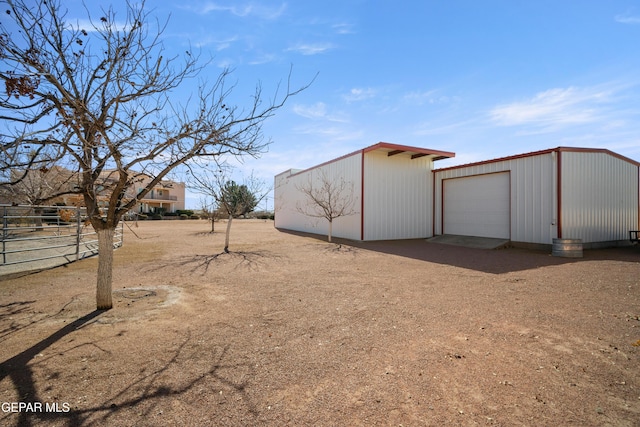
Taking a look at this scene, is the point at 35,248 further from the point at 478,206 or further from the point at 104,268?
the point at 478,206

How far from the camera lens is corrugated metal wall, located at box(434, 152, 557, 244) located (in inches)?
459

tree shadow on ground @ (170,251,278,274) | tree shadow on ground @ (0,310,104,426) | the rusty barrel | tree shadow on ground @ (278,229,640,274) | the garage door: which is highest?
the garage door

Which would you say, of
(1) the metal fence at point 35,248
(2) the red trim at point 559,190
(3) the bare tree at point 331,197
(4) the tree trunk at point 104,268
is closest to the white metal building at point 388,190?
(3) the bare tree at point 331,197

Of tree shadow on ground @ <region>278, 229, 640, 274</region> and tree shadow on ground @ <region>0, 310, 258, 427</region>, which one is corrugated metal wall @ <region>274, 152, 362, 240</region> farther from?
tree shadow on ground @ <region>0, 310, 258, 427</region>

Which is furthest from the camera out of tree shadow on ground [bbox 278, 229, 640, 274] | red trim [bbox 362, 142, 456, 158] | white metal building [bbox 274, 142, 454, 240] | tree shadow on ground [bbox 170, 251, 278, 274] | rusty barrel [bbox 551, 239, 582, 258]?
white metal building [bbox 274, 142, 454, 240]

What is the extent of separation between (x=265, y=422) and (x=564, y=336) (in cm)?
377

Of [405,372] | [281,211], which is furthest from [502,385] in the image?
[281,211]

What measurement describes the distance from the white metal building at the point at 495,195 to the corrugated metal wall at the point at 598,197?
4 cm

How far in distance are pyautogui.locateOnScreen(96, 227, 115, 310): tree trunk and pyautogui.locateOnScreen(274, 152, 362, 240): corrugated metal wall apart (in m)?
12.2

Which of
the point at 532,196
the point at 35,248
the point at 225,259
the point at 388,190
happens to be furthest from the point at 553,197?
the point at 35,248

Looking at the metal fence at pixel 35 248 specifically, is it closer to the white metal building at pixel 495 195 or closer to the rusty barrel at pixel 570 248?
the white metal building at pixel 495 195

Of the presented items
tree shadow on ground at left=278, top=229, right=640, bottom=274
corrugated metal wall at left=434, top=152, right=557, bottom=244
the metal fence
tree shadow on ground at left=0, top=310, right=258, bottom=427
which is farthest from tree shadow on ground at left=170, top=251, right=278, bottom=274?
corrugated metal wall at left=434, top=152, right=557, bottom=244

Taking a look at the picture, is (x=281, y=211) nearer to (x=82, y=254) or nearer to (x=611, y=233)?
(x=82, y=254)

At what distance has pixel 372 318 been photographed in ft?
14.9
